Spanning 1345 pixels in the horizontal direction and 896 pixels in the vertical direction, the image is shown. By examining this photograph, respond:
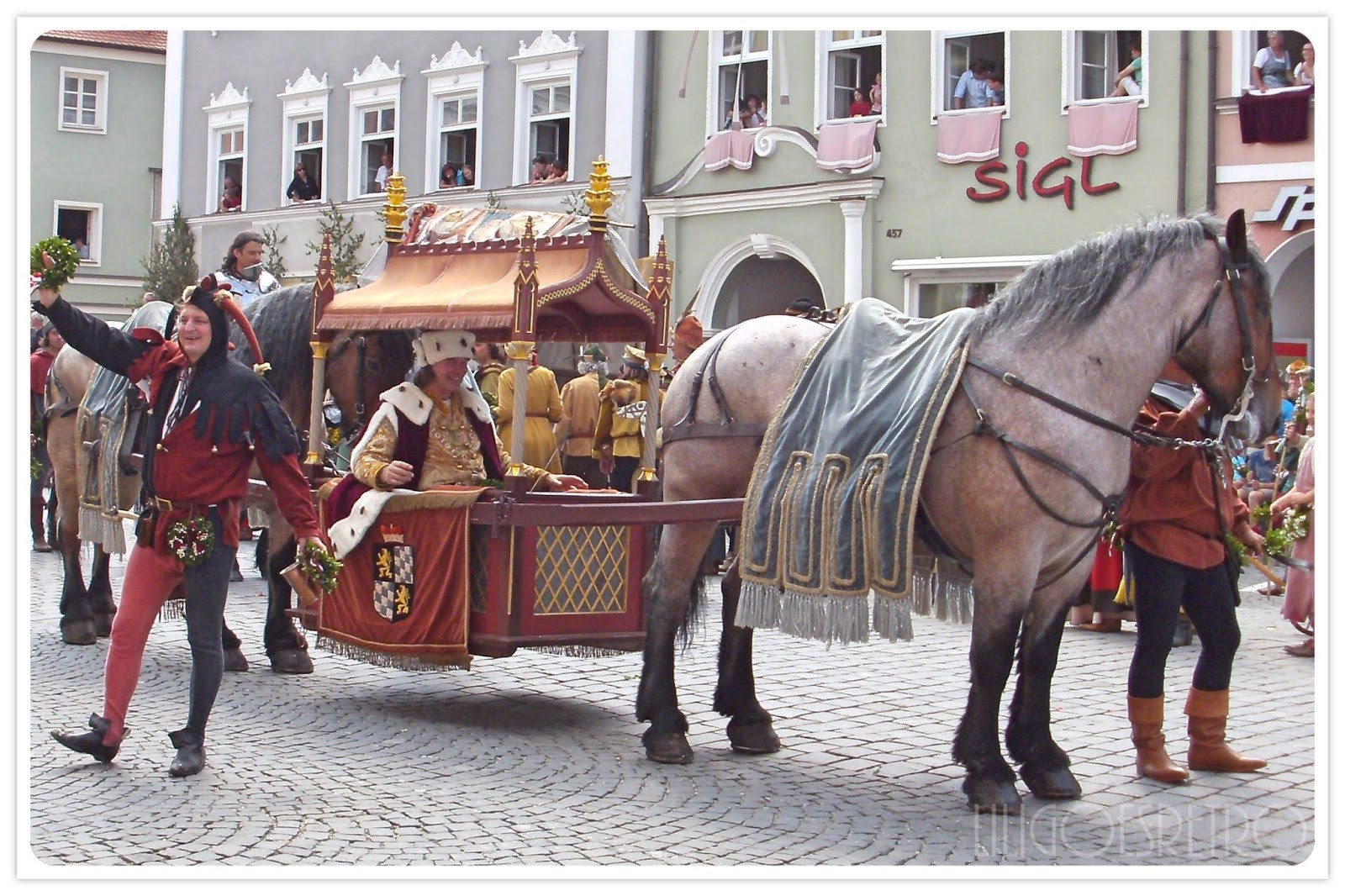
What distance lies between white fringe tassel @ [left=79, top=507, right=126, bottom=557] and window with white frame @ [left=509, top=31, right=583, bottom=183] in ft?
44.0

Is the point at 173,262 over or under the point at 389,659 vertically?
over

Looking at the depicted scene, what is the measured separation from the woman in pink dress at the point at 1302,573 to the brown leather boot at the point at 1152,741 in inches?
133

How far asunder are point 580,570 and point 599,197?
160cm

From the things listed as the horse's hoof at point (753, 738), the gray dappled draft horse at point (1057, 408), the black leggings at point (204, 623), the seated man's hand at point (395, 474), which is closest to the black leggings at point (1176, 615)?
the gray dappled draft horse at point (1057, 408)

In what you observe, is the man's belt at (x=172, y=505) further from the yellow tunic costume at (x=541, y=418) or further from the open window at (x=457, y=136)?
the open window at (x=457, y=136)

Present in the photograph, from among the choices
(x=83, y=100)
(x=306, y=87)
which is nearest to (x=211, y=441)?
(x=306, y=87)

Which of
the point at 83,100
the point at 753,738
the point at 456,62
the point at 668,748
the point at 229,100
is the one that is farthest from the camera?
the point at 83,100

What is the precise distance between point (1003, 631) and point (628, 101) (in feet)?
52.5

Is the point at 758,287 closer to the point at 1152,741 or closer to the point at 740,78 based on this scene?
the point at 740,78

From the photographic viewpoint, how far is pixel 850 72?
18797mm

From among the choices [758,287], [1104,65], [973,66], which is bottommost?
[758,287]

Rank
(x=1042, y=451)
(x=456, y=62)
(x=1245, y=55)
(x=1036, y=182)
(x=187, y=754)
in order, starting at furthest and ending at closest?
(x=456, y=62) < (x=1036, y=182) < (x=1245, y=55) < (x=187, y=754) < (x=1042, y=451)
